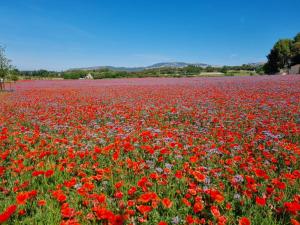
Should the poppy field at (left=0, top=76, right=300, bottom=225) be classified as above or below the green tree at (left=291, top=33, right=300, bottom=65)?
below

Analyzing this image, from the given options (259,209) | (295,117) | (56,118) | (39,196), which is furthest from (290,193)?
(56,118)

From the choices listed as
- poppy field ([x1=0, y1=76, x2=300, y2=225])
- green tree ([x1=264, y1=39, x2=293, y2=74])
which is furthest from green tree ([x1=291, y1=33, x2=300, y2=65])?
poppy field ([x1=0, y1=76, x2=300, y2=225])

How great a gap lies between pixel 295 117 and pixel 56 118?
828cm

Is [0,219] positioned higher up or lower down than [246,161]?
higher up

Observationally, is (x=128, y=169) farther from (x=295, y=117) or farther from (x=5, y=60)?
(x=5, y=60)

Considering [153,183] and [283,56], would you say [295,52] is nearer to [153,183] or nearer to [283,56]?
[283,56]

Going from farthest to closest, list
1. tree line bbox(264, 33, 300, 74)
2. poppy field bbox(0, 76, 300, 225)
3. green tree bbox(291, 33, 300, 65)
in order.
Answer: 1. tree line bbox(264, 33, 300, 74)
2. green tree bbox(291, 33, 300, 65)
3. poppy field bbox(0, 76, 300, 225)

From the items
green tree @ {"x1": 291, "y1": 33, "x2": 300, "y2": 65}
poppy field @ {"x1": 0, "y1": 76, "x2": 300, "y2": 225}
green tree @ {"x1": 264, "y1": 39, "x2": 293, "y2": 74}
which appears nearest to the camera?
poppy field @ {"x1": 0, "y1": 76, "x2": 300, "y2": 225}

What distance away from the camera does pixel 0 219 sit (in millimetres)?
2373

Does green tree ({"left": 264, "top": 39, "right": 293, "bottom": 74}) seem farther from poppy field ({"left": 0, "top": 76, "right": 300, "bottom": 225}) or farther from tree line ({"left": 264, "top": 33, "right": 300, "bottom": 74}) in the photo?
poppy field ({"left": 0, "top": 76, "right": 300, "bottom": 225})

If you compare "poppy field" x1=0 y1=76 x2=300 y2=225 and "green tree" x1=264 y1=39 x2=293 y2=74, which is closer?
"poppy field" x1=0 y1=76 x2=300 y2=225

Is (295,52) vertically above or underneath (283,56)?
above

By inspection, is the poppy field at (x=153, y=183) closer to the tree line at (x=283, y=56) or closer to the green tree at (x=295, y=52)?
the green tree at (x=295, y=52)

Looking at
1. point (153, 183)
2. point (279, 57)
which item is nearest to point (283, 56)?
point (279, 57)
